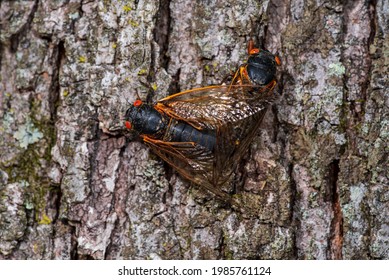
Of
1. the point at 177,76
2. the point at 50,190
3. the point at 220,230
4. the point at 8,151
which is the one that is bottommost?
the point at 220,230

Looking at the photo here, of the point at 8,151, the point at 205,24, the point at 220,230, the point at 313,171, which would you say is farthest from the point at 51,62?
the point at 313,171

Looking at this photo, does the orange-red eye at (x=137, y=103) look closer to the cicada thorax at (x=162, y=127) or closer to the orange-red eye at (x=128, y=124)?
the cicada thorax at (x=162, y=127)

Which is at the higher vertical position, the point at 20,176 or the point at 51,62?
the point at 51,62

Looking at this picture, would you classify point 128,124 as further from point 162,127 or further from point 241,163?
point 241,163

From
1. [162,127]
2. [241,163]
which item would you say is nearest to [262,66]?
[241,163]

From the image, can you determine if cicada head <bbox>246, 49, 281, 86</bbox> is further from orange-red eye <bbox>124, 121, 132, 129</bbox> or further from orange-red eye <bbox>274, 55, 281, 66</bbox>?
orange-red eye <bbox>124, 121, 132, 129</bbox>

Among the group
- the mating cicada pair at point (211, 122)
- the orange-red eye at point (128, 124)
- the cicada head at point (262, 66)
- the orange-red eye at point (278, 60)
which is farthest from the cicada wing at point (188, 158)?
the orange-red eye at point (278, 60)

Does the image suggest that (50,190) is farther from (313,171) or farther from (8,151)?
(313,171)
